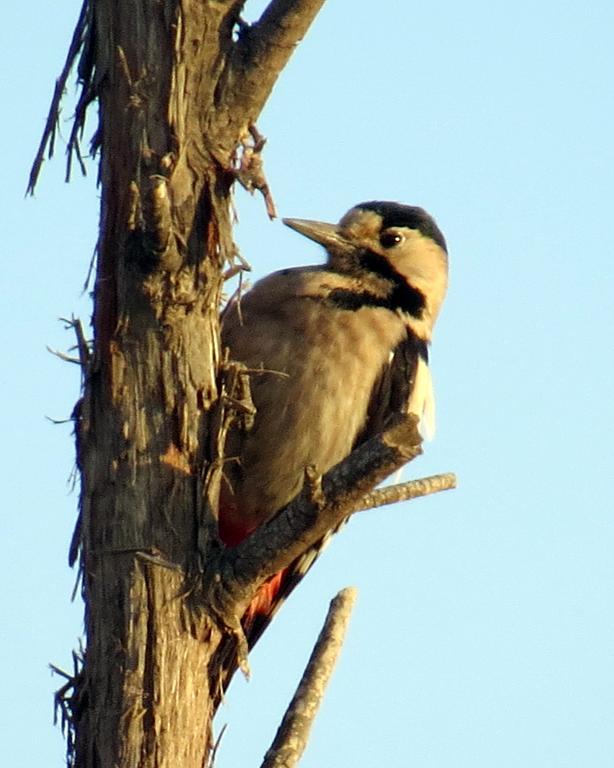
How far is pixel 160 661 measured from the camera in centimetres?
347

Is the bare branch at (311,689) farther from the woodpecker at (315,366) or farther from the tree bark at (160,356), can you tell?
the woodpecker at (315,366)

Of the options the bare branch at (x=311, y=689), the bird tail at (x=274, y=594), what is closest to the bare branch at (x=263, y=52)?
the bare branch at (x=311, y=689)

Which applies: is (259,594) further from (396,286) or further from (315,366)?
(396,286)

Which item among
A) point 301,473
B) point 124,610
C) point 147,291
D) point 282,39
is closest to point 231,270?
point 147,291

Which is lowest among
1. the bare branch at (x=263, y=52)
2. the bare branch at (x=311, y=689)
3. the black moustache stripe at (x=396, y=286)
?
the bare branch at (x=311, y=689)

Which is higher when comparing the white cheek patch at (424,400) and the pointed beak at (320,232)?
the pointed beak at (320,232)

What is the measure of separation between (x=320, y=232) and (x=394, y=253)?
1.06 feet

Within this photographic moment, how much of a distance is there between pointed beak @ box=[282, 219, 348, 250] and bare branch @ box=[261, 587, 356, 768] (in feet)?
5.48

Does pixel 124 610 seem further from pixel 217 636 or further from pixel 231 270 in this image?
pixel 231 270

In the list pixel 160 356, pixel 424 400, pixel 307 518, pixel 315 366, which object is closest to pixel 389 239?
pixel 424 400

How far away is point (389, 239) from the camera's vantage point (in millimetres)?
5395

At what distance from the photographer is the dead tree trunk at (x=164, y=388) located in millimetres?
3475

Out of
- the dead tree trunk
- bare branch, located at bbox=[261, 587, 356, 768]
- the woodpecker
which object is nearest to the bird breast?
the woodpecker

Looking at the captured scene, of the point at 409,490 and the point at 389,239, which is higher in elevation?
the point at 389,239
